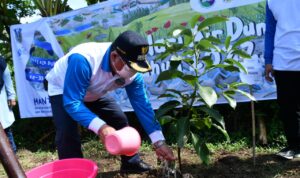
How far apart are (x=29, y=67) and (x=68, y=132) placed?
2.41 m

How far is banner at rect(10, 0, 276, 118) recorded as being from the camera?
3.53 meters

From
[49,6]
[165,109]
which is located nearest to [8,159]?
[165,109]

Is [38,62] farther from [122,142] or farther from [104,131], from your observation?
[122,142]

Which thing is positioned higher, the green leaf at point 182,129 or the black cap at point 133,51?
the black cap at point 133,51

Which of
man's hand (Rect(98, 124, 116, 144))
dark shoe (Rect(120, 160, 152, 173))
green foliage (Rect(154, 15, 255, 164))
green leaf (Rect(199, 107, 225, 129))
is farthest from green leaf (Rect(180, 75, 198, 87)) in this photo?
dark shoe (Rect(120, 160, 152, 173))

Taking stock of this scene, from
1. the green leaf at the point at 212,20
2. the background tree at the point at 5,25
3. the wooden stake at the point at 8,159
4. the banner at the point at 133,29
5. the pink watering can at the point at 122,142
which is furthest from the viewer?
the background tree at the point at 5,25

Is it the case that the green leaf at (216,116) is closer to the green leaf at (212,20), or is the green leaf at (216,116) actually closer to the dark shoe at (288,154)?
the green leaf at (212,20)

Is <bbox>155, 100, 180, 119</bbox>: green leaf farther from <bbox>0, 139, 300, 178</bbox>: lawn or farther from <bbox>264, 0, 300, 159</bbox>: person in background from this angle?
<bbox>264, 0, 300, 159</bbox>: person in background

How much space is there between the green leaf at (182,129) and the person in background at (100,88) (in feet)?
0.42

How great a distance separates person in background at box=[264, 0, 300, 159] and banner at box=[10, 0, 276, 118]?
266 millimetres

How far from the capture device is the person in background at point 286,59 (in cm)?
279

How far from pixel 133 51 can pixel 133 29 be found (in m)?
2.02

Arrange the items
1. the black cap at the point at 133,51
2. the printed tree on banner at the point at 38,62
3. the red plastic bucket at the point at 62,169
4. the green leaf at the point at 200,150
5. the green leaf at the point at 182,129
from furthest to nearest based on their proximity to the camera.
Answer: the printed tree on banner at the point at 38,62 < the green leaf at the point at 200,150 < the green leaf at the point at 182,129 < the black cap at the point at 133,51 < the red plastic bucket at the point at 62,169

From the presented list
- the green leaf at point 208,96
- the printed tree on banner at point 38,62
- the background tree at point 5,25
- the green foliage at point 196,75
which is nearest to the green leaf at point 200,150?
the green foliage at point 196,75
